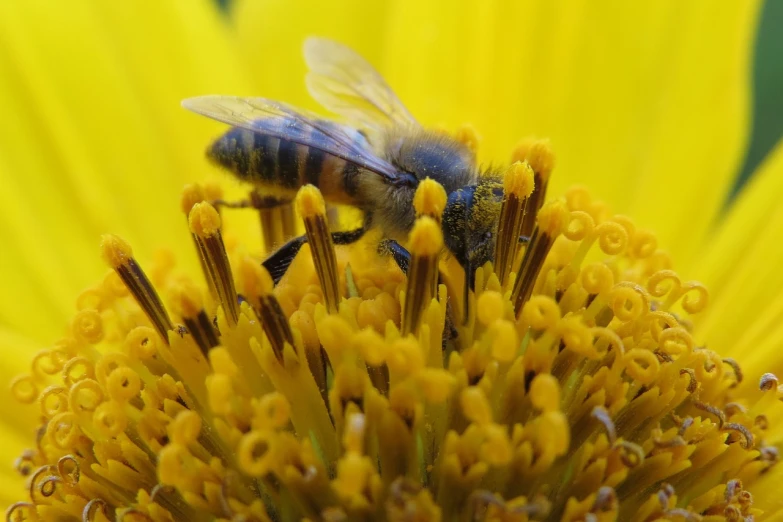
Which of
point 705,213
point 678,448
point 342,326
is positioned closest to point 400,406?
point 342,326

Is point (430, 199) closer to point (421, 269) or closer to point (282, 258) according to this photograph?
point (421, 269)

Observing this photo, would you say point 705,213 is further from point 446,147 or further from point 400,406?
point 400,406

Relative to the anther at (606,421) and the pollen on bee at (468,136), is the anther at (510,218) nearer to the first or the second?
the anther at (606,421)

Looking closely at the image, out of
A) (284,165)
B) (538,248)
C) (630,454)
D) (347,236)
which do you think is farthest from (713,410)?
(284,165)

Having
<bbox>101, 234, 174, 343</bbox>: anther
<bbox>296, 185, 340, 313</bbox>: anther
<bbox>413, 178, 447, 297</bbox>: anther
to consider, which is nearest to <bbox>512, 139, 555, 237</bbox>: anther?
<bbox>413, 178, 447, 297</bbox>: anther

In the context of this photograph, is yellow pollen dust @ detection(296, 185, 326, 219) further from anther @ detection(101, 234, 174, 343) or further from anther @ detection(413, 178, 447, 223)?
anther @ detection(101, 234, 174, 343)

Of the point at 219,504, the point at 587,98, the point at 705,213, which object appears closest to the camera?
the point at 219,504
